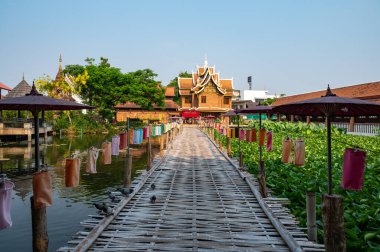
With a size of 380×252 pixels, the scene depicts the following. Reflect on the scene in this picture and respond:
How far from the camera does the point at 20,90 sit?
32.3m

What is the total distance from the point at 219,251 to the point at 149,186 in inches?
187

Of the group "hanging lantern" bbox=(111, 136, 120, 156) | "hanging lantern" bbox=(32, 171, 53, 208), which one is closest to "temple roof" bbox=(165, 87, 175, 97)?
"hanging lantern" bbox=(111, 136, 120, 156)

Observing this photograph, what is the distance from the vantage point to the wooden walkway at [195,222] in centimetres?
551

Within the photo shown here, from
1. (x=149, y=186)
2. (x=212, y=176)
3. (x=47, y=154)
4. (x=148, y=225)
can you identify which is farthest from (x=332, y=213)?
(x=47, y=154)

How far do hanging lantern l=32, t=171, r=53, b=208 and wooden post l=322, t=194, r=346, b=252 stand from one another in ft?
14.1

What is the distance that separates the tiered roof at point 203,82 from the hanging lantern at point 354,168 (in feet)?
155

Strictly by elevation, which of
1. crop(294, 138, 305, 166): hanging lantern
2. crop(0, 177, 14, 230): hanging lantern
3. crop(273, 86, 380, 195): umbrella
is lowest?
crop(0, 177, 14, 230): hanging lantern

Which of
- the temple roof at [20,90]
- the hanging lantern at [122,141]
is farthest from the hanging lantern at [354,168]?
the temple roof at [20,90]

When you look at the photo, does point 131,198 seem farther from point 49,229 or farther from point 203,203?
point 49,229

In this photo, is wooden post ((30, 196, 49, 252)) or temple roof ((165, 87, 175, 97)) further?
temple roof ((165, 87, 175, 97))

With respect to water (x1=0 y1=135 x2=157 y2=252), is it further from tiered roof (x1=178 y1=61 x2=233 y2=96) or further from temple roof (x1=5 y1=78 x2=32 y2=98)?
tiered roof (x1=178 y1=61 x2=233 y2=96)

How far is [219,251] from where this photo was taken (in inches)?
210

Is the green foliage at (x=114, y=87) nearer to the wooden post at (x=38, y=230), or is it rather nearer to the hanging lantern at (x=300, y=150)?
the hanging lantern at (x=300, y=150)

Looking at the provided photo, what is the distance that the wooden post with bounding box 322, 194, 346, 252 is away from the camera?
4531 millimetres
